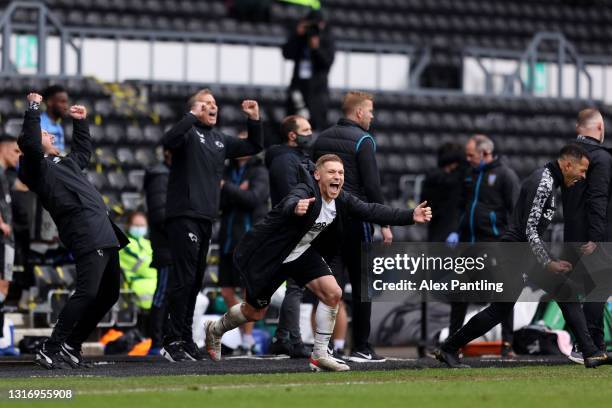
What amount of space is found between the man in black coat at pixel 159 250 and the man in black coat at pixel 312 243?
9.61 ft

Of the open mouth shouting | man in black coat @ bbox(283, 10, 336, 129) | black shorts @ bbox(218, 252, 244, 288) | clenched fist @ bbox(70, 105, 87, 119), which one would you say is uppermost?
man in black coat @ bbox(283, 10, 336, 129)

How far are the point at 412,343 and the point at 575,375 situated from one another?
5495mm

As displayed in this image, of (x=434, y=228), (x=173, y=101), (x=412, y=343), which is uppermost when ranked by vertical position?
(x=173, y=101)

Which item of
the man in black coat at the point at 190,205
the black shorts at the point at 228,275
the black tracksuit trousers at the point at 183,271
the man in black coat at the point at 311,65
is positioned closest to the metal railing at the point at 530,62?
the man in black coat at the point at 311,65

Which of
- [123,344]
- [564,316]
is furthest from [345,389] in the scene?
[123,344]

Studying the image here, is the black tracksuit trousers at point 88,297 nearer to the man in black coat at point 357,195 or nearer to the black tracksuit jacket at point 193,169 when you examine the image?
the black tracksuit jacket at point 193,169

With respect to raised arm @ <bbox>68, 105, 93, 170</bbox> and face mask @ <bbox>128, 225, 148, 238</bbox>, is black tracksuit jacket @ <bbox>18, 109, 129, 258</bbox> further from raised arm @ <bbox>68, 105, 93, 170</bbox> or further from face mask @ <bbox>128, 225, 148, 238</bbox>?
face mask @ <bbox>128, 225, 148, 238</bbox>

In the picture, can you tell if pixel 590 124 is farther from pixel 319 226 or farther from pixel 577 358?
pixel 319 226

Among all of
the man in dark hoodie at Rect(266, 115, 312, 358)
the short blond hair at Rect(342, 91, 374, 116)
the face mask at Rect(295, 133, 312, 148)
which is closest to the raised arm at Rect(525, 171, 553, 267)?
the short blond hair at Rect(342, 91, 374, 116)

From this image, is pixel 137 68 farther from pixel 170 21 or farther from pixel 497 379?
pixel 497 379

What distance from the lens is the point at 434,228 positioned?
1620cm

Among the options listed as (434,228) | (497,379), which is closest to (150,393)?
(497,379)

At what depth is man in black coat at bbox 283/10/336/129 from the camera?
19469 millimetres

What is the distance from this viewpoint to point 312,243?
11766mm
